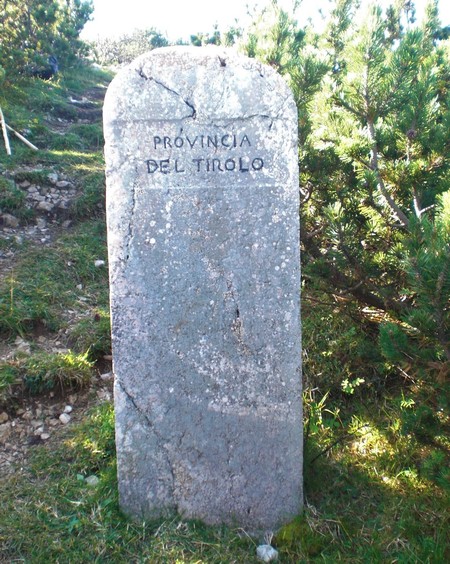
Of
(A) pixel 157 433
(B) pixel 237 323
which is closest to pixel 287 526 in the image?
(A) pixel 157 433

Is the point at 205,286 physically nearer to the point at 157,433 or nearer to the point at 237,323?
the point at 237,323

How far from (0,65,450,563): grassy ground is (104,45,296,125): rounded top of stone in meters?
1.19

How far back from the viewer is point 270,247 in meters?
1.94

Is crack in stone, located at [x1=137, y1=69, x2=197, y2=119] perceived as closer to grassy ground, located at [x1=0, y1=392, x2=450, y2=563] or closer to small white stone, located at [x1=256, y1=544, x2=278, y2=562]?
grassy ground, located at [x1=0, y1=392, x2=450, y2=563]

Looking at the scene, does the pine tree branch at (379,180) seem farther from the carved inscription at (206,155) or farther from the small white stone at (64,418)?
the small white stone at (64,418)

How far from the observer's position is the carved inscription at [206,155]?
1889mm

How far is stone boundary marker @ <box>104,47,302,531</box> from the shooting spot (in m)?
1.87

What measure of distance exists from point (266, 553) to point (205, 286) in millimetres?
971

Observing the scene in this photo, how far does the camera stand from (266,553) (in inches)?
76.6

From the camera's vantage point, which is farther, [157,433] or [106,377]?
[106,377]

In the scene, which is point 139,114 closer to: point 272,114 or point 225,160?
point 225,160

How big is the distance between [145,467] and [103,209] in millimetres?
3237

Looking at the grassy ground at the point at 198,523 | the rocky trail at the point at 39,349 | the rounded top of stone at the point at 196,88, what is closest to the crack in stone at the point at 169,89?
the rounded top of stone at the point at 196,88

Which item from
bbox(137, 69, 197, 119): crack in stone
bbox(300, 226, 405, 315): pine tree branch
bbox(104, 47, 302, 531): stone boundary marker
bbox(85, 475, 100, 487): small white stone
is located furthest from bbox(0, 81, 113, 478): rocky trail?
bbox(137, 69, 197, 119): crack in stone
